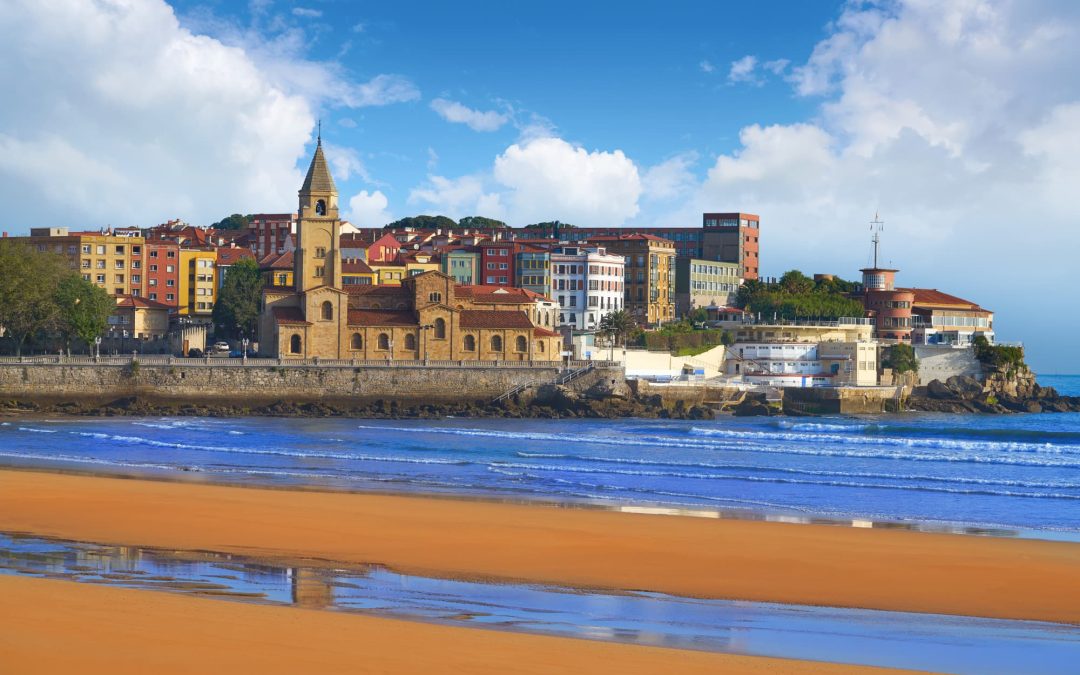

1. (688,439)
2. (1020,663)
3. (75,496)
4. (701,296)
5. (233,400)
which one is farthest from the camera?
(701,296)

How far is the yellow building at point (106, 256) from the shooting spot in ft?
349

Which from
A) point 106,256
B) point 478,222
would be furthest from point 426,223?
point 106,256

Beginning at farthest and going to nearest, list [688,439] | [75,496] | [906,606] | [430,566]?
1. [688,439]
2. [75,496]
3. [430,566]
4. [906,606]

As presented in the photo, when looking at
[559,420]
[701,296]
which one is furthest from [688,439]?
[701,296]

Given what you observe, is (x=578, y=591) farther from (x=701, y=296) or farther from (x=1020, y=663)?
(x=701, y=296)

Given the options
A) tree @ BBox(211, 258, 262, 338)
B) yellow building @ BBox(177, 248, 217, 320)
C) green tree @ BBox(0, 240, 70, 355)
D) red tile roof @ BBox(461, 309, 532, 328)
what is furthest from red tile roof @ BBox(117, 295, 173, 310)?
red tile roof @ BBox(461, 309, 532, 328)

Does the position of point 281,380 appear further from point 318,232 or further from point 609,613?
point 609,613

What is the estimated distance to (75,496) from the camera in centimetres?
3175

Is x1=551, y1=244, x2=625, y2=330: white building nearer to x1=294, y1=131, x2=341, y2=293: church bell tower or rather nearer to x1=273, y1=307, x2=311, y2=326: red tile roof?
x1=294, y1=131, x2=341, y2=293: church bell tower

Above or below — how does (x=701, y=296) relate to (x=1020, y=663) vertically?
above

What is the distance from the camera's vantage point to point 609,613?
19656 mm

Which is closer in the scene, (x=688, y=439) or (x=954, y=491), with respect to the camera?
(x=954, y=491)

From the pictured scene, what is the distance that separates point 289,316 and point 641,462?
116 feet

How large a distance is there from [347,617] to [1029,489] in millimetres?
27243
